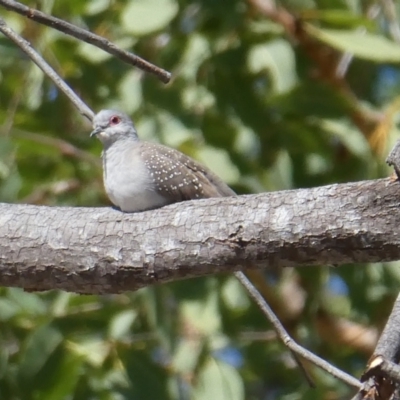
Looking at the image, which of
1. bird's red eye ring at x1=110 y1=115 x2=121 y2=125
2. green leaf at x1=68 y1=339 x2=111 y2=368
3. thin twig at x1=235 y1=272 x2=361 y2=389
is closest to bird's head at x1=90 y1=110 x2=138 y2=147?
bird's red eye ring at x1=110 y1=115 x2=121 y2=125

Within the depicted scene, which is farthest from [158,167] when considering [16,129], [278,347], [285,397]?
[278,347]

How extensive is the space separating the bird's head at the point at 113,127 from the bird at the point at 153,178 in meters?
0.19

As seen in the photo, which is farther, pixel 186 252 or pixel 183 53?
pixel 183 53

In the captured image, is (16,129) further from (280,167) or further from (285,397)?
(285,397)

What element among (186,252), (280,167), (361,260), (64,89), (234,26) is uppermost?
(234,26)

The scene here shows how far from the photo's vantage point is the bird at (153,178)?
4457mm

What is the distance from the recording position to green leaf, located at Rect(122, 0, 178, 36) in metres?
5.14

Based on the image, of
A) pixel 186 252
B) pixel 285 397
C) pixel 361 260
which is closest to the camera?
pixel 361 260

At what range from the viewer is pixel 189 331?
5.54m

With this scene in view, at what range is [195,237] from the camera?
10.4 ft

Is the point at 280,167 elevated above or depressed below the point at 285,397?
above

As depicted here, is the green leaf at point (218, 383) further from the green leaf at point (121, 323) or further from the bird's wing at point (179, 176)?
the bird's wing at point (179, 176)

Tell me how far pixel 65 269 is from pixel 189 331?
2298 millimetres

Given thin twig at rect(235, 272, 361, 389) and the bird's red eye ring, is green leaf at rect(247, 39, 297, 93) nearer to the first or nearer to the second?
the bird's red eye ring
